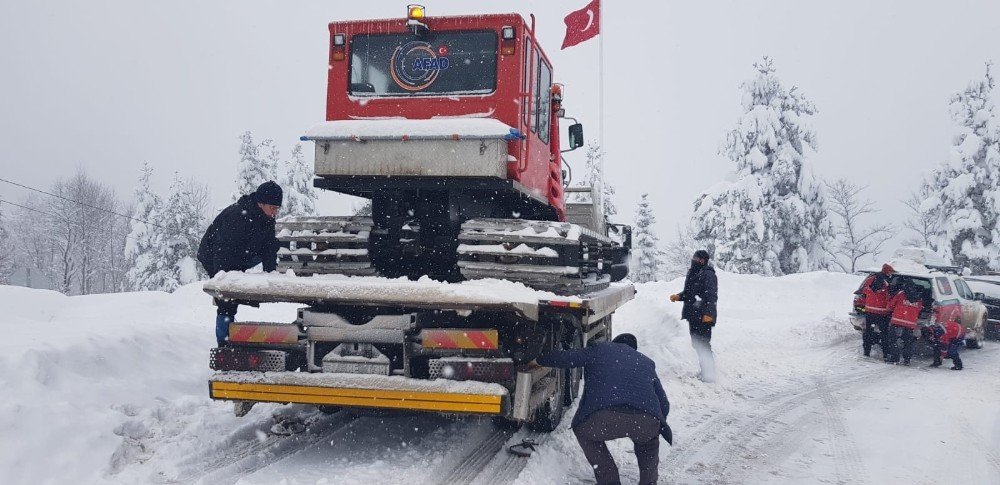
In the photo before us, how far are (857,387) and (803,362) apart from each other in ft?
7.73

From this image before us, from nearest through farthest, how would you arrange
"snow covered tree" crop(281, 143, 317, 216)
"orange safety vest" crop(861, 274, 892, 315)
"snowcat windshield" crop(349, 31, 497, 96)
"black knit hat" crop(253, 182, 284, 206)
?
"snowcat windshield" crop(349, 31, 497, 96)
"black knit hat" crop(253, 182, 284, 206)
"orange safety vest" crop(861, 274, 892, 315)
"snow covered tree" crop(281, 143, 317, 216)

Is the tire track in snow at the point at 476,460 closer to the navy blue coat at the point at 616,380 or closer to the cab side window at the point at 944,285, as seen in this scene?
the navy blue coat at the point at 616,380

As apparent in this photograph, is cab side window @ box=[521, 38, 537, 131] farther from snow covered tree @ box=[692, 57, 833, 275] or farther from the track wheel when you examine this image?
snow covered tree @ box=[692, 57, 833, 275]

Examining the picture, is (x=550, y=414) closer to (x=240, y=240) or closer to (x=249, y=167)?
(x=240, y=240)

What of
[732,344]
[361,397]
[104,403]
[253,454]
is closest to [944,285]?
[732,344]

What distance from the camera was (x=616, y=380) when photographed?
4.50 meters

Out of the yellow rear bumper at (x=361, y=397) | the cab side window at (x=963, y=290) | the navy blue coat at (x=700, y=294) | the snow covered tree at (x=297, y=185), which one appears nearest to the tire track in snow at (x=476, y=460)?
the yellow rear bumper at (x=361, y=397)

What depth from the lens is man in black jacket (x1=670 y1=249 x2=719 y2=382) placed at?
919cm

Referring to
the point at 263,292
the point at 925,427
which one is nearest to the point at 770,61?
the point at 925,427

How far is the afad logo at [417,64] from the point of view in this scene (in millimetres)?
5941

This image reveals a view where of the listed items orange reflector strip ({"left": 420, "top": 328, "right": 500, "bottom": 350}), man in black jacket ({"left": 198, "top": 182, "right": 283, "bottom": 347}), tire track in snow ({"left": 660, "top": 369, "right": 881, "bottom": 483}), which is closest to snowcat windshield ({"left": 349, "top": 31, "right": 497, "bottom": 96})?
man in black jacket ({"left": 198, "top": 182, "right": 283, "bottom": 347})

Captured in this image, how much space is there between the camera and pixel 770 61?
31000 mm

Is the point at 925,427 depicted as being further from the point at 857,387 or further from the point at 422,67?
the point at 422,67

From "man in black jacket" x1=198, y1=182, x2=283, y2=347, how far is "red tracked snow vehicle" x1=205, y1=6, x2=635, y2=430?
0.53 m
